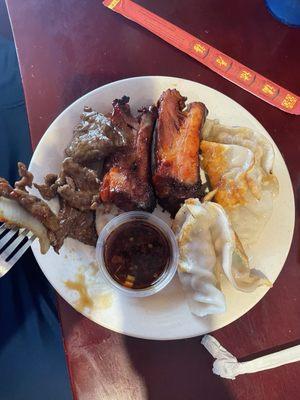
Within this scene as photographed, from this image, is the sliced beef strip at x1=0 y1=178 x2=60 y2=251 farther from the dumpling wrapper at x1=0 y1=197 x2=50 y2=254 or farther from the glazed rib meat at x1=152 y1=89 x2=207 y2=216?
the glazed rib meat at x1=152 y1=89 x2=207 y2=216

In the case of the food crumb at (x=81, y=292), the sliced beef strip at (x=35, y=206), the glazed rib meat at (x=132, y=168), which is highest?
the glazed rib meat at (x=132, y=168)

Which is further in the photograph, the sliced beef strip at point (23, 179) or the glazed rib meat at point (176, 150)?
the glazed rib meat at point (176, 150)

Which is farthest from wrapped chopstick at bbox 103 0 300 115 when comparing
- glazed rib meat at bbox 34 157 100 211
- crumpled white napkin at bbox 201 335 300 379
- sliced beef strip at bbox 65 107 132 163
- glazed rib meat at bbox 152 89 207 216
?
crumpled white napkin at bbox 201 335 300 379

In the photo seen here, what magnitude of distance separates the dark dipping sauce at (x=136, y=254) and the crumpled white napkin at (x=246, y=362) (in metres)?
0.36

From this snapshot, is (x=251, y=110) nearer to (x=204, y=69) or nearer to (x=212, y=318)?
(x=204, y=69)

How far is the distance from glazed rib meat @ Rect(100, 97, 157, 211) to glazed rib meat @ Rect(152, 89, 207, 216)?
39 millimetres

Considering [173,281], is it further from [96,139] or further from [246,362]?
[96,139]

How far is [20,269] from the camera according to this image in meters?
1.92

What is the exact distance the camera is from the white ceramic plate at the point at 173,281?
1.59 metres

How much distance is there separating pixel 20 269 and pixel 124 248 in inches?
21.2

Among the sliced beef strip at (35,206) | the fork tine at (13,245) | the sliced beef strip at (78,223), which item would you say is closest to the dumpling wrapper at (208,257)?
the sliced beef strip at (78,223)

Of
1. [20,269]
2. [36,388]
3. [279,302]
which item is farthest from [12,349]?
[279,302]

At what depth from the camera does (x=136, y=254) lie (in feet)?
5.48

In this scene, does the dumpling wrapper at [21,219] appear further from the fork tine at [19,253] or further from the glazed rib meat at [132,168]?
the glazed rib meat at [132,168]
